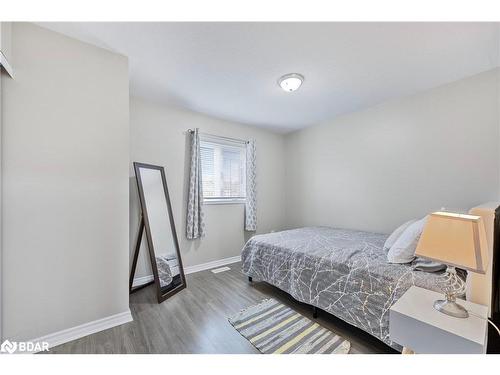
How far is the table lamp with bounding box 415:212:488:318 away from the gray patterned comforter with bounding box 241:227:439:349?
1.02ft

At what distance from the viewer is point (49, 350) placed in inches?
61.2

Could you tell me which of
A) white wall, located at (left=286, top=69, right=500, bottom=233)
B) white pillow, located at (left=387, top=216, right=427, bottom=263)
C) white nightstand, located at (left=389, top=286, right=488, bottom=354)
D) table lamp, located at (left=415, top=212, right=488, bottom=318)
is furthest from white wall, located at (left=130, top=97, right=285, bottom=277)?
table lamp, located at (left=415, top=212, right=488, bottom=318)

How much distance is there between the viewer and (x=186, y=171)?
3.15m

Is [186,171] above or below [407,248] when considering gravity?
above

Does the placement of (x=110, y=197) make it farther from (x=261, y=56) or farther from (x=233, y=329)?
(x=261, y=56)

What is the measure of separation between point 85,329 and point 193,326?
85 cm

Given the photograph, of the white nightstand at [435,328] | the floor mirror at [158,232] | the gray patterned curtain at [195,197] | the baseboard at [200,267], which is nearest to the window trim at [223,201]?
the gray patterned curtain at [195,197]

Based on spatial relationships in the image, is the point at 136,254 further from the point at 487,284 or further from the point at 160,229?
the point at 487,284

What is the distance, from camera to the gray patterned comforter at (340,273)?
1522mm

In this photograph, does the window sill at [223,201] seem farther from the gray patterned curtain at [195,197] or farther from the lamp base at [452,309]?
the lamp base at [452,309]

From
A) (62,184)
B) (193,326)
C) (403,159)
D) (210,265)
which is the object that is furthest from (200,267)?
(403,159)

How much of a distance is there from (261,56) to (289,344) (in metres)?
2.41
